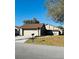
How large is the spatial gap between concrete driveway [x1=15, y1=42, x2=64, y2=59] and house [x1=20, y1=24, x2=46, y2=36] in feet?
0.47

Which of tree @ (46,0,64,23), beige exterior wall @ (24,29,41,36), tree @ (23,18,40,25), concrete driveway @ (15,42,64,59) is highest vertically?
tree @ (46,0,64,23)

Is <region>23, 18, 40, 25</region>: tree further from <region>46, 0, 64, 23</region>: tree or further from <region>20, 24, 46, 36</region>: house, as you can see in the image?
<region>46, 0, 64, 23</region>: tree

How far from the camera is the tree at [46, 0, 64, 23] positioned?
1.72 m

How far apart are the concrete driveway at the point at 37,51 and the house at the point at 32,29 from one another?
143 millimetres

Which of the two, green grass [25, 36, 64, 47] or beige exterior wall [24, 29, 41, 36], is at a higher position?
beige exterior wall [24, 29, 41, 36]

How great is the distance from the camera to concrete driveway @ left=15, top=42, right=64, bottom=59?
175cm

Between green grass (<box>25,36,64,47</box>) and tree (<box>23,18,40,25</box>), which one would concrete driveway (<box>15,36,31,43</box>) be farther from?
tree (<box>23,18,40,25</box>)

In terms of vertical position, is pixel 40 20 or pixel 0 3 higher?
pixel 0 3

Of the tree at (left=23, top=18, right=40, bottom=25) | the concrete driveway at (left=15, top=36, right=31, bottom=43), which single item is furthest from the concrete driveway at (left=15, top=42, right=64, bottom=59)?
the tree at (left=23, top=18, right=40, bottom=25)

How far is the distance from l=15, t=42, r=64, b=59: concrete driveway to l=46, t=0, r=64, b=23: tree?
1.10 ft
